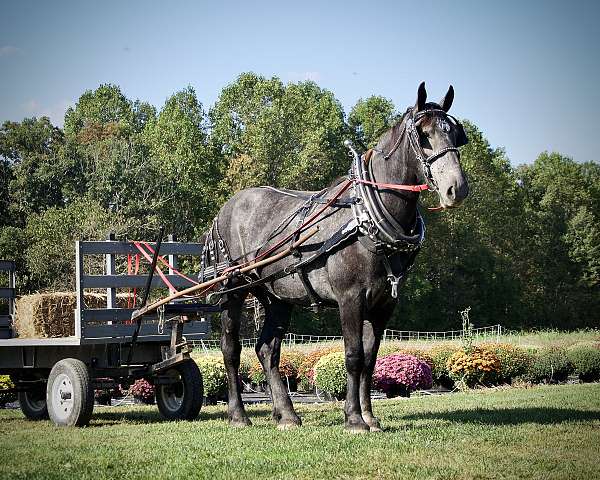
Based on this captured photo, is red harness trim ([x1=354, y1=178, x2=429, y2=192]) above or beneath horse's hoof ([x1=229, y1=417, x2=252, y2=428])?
above

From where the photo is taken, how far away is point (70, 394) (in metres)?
11.7

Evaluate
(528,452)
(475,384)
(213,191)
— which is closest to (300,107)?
(213,191)

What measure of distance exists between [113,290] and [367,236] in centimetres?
463

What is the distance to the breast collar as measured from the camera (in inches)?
366

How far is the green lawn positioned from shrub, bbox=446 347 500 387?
853 centimetres

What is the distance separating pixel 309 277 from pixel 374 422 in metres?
1.81

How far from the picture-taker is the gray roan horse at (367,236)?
9250mm

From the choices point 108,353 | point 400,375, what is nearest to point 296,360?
point 400,375

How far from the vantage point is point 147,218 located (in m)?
47.4

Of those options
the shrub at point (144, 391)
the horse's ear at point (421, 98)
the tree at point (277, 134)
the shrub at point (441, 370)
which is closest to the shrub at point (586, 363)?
the shrub at point (441, 370)

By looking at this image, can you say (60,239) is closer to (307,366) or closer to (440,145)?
(307,366)

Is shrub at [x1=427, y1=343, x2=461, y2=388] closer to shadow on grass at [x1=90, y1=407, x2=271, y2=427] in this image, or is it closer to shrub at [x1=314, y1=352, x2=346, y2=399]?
shrub at [x1=314, y1=352, x2=346, y2=399]

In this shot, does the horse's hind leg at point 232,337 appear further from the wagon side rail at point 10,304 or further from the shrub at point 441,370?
the shrub at point 441,370

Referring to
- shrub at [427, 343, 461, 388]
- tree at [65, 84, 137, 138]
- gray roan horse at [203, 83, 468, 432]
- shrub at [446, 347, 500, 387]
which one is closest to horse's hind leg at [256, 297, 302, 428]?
gray roan horse at [203, 83, 468, 432]
